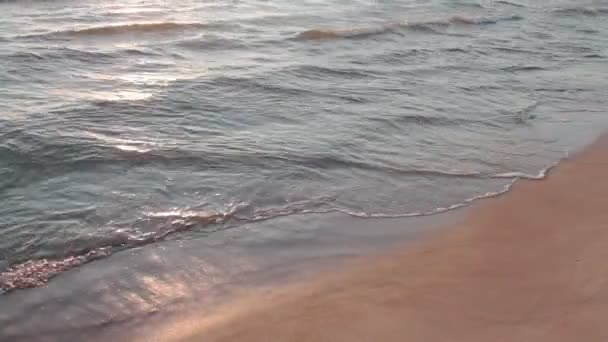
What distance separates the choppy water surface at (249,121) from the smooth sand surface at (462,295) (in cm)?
69

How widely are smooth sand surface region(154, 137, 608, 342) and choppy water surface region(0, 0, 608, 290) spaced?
693 millimetres

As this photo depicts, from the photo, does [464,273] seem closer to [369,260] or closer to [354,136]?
[369,260]

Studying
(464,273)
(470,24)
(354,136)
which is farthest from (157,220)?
(470,24)

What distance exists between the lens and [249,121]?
7.00 m

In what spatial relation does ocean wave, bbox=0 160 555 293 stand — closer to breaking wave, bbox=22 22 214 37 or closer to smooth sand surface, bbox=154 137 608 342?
smooth sand surface, bbox=154 137 608 342

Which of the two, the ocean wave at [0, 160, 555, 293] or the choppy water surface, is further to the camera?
the choppy water surface

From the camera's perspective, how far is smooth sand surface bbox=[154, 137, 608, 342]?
339 centimetres

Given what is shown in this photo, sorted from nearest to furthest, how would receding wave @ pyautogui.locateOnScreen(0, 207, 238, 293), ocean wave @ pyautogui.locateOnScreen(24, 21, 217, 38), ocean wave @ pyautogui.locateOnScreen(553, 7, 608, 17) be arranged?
receding wave @ pyautogui.locateOnScreen(0, 207, 238, 293) < ocean wave @ pyautogui.locateOnScreen(24, 21, 217, 38) < ocean wave @ pyautogui.locateOnScreen(553, 7, 608, 17)

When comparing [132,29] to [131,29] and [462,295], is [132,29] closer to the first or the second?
[131,29]

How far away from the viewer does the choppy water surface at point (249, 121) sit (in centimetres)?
480

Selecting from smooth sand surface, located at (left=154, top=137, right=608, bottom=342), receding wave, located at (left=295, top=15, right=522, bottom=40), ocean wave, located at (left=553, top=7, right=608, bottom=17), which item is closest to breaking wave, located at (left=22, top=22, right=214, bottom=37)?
receding wave, located at (left=295, top=15, right=522, bottom=40)

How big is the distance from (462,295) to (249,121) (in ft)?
12.1

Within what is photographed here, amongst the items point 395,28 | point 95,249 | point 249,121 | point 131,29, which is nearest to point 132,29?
point 131,29

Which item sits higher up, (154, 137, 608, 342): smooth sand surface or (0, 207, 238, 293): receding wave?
(0, 207, 238, 293): receding wave
